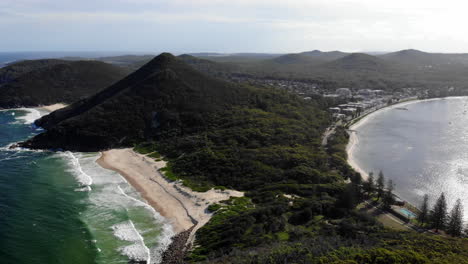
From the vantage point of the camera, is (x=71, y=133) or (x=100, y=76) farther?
(x=100, y=76)

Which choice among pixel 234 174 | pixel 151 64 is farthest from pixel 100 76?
pixel 234 174

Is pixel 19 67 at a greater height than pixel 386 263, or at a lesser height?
greater

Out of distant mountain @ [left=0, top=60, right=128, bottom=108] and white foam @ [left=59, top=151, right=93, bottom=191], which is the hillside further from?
distant mountain @ [left=0, top=60, right=128, bottom=108]

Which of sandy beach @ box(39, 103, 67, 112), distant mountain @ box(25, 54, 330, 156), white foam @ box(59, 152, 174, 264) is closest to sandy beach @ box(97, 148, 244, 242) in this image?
white foam @ box(59, 152, 174, 264)

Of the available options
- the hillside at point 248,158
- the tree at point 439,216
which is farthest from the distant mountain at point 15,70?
the tree at point 439,216

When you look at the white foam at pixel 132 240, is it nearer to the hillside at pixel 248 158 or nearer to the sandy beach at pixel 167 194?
the sandy beach at pixel 167 194

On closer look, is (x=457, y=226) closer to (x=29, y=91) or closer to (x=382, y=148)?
(x=382, y=148)

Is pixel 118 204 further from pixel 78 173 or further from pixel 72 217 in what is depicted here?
pixel 78 173
